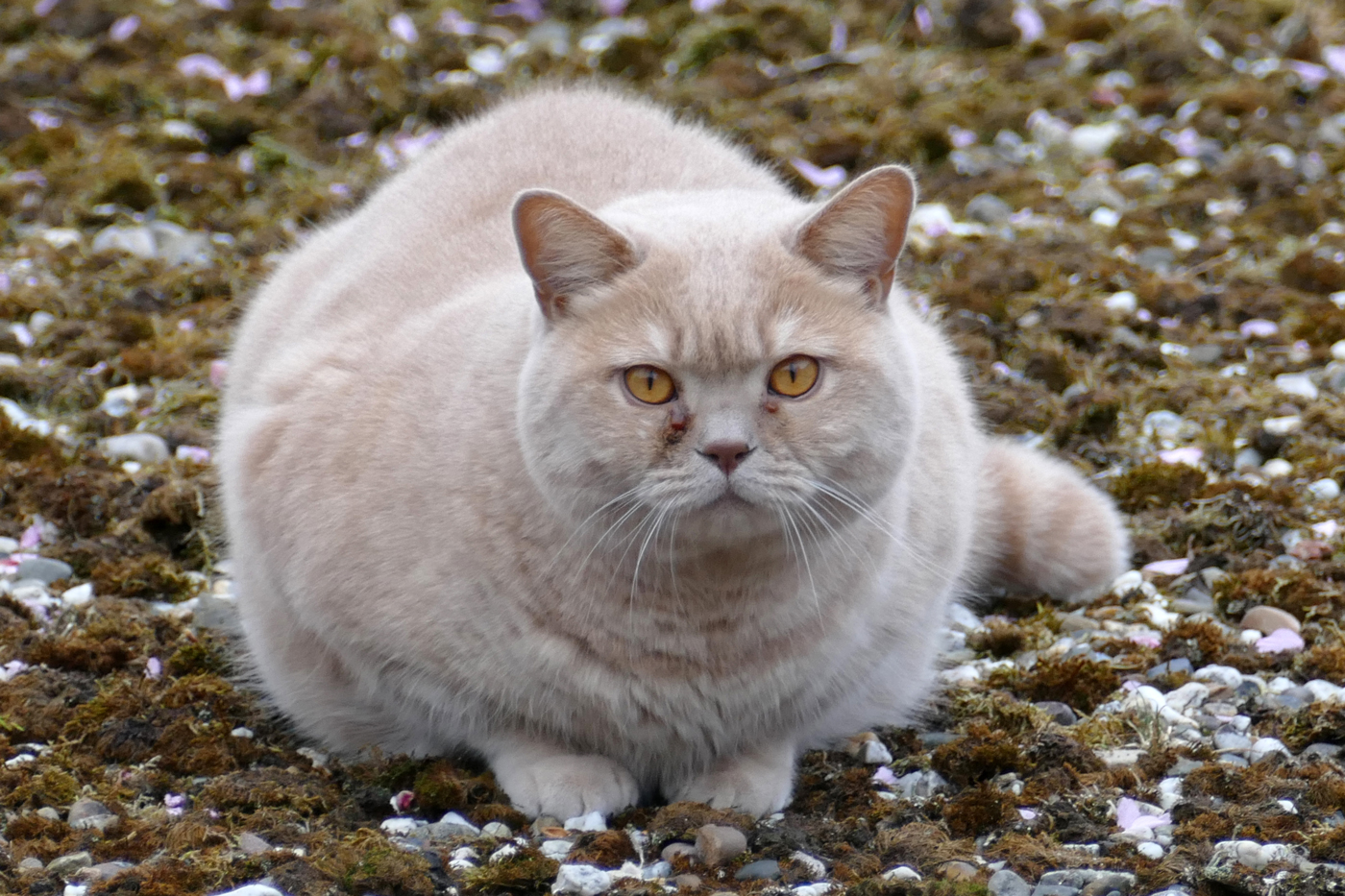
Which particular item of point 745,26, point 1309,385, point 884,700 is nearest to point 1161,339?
point 1309,385

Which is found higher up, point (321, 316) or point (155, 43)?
point (321, 316)

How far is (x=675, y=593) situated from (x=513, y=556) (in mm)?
318

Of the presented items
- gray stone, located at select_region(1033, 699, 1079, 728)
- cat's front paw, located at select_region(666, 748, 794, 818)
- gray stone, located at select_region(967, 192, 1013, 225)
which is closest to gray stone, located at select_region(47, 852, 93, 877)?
cat's front paw, located at select_region(666, 748, 794, 818)

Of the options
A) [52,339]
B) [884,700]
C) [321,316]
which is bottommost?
[52,339]

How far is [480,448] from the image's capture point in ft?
10.5

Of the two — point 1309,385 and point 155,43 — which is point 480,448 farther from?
point 155,43

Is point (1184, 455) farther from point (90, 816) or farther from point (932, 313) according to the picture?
point (90, 816)

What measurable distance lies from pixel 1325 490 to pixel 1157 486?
45cm

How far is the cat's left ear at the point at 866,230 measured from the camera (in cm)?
297

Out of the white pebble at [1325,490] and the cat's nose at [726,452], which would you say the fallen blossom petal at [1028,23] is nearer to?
the white pebble at [1325,490]

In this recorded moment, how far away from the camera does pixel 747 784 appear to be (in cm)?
330

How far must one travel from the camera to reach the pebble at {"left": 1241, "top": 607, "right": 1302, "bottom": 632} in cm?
391

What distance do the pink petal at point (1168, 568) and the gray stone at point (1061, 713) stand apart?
0.74 m

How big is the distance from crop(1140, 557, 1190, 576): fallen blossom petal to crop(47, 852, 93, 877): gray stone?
269cm
